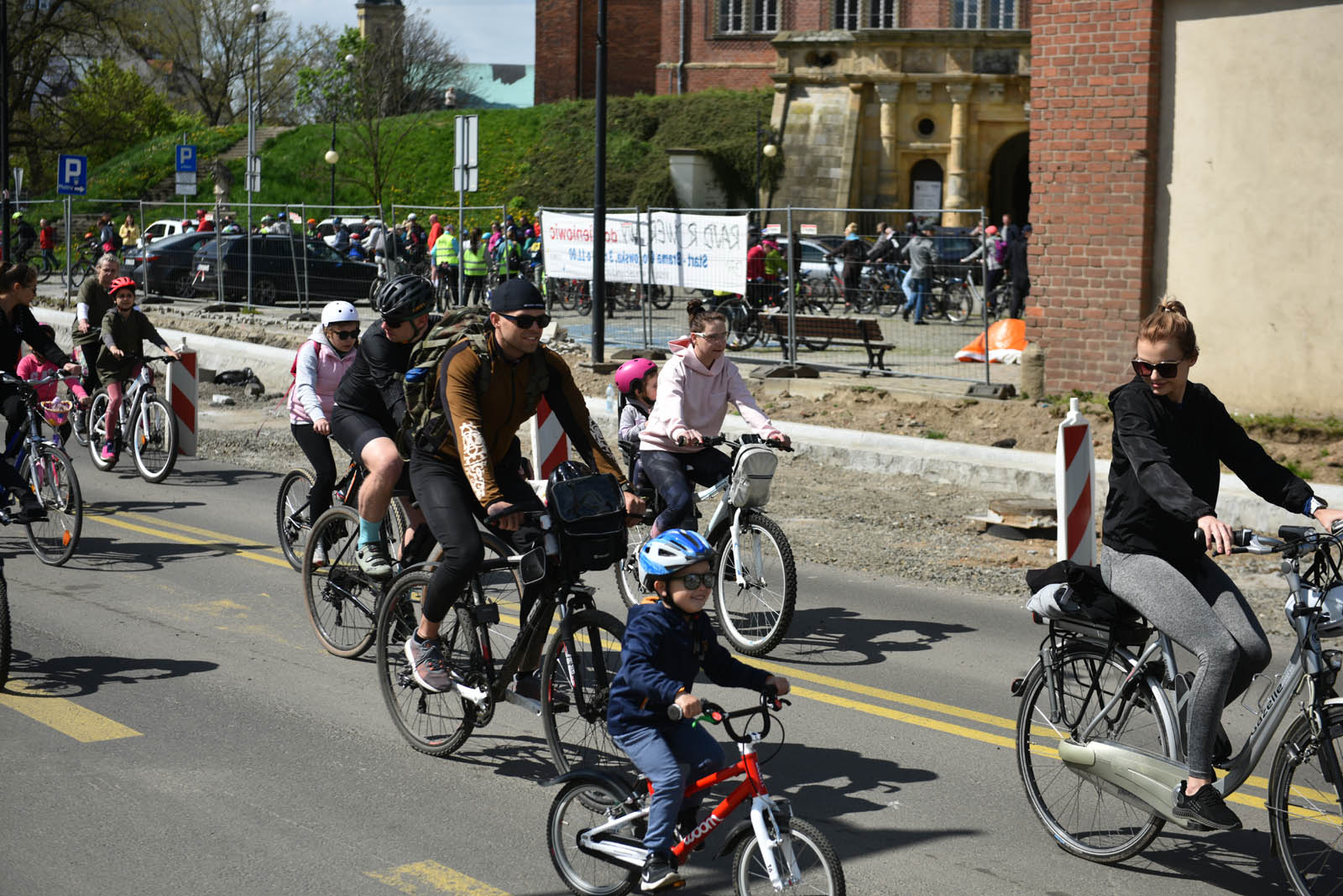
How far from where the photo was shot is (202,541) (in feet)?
36.3

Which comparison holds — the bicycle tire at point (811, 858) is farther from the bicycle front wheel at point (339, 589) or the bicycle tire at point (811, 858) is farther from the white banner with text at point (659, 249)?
the white banner with text at point (659, 249)

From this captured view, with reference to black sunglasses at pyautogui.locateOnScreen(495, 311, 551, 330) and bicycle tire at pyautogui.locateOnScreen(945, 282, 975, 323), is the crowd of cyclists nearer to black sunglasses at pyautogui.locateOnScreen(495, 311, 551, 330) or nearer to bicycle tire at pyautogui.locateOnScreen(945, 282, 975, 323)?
black sunglasses at pyautogui.locateOnScreen(495, 311, 551, 330)

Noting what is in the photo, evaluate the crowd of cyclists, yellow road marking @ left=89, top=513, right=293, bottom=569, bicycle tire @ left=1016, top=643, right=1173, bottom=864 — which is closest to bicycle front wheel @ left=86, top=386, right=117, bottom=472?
yellow road marking @ left=89, top=513, right=293, bottom=569

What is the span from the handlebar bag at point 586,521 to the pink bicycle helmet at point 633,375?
12.4 feet

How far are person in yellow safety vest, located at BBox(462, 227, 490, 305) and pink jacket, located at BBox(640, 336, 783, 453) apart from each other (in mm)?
21995

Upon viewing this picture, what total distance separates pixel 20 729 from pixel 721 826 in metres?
3.20

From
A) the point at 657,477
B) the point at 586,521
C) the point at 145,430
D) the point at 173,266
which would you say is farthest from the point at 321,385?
the point at 173,266

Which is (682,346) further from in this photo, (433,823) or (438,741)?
(433,823)

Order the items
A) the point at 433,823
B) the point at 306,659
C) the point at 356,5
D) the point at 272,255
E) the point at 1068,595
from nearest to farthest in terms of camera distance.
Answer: the point at 1068,595 → the point at 433,823 → the point at 306,659 → the point at 272,255 → the point at 356,5

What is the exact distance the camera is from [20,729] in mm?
6582

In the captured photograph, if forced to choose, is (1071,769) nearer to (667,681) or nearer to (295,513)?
(667,681)

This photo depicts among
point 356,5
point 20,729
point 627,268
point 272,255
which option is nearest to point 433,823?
point 20,729

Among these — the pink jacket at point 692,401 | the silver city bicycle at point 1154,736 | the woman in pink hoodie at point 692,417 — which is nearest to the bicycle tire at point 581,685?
the silver city bicycle at point 1154,736

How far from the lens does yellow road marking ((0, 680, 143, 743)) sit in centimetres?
653
